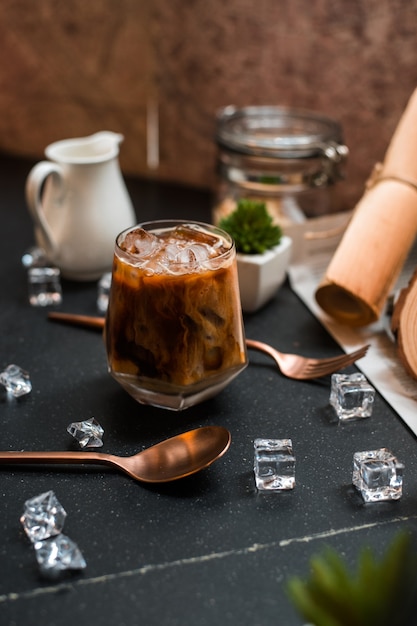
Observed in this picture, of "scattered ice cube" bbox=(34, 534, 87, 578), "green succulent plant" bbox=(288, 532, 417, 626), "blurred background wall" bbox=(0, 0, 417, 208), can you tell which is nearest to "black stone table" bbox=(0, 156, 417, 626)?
"scattered ice cube" bbox=(34, 534, 87, 578)

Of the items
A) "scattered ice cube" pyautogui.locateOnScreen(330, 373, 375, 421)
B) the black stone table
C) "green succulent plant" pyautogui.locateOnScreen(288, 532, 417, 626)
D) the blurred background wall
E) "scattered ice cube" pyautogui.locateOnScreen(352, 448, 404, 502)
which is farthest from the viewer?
the blurred background wall

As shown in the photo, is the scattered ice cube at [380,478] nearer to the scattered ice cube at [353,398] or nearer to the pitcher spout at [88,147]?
the scattered ice cube at [353,398]

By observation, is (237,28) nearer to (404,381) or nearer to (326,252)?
(326,252)

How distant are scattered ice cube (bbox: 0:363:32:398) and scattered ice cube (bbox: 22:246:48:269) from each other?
301mm

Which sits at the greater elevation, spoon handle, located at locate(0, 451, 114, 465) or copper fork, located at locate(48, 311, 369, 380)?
spoon handle, located at locate(0, 451, 114, 465)

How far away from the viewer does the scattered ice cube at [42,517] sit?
70cm

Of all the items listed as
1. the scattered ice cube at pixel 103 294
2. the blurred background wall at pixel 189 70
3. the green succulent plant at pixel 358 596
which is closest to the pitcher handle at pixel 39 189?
the scattered ice cube at pixel 103 294

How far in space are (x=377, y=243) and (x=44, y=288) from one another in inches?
18.8

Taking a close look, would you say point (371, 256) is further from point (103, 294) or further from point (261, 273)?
point (103, 294)

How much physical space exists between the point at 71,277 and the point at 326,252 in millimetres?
397

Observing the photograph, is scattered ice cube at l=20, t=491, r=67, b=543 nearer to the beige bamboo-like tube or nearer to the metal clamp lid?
the beige bamboo-like tube

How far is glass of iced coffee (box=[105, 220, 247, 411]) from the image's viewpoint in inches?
31.7

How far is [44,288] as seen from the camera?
3.74 feet

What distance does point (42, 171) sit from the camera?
3.66 feet
